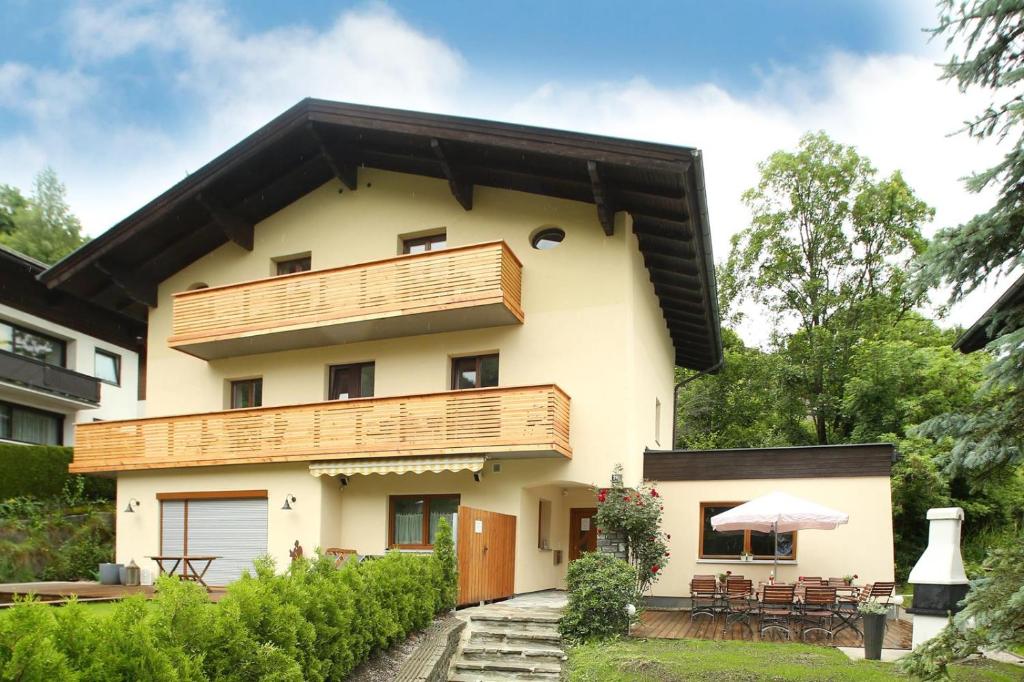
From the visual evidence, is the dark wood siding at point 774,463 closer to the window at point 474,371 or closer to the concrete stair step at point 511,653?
the window at point 474,371

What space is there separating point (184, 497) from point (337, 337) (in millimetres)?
5399

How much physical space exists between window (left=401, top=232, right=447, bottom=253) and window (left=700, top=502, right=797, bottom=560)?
340 inches

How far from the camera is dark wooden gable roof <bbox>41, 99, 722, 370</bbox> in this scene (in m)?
15.8

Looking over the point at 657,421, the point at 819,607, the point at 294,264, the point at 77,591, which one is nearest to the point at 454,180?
the point at 294,264

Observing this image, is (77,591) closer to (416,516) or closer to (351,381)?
(416,516)

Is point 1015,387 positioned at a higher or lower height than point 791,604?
higher

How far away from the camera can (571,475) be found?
16828 millimetres

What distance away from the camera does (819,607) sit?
13.9 metres

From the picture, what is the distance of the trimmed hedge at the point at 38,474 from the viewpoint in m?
23.0

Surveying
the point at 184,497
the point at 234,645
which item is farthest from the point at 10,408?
the point at 234,645

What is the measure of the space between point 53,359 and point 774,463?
23787mm

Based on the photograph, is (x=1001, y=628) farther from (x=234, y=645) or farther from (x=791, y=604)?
(x=791, y=604)

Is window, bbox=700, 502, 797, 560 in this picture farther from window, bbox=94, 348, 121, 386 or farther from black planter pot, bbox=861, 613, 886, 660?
window, bbox=94, 348, 121, 386

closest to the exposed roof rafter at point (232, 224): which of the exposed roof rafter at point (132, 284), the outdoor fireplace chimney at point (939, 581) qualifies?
the exposed roof rafter at point (132, 284)
